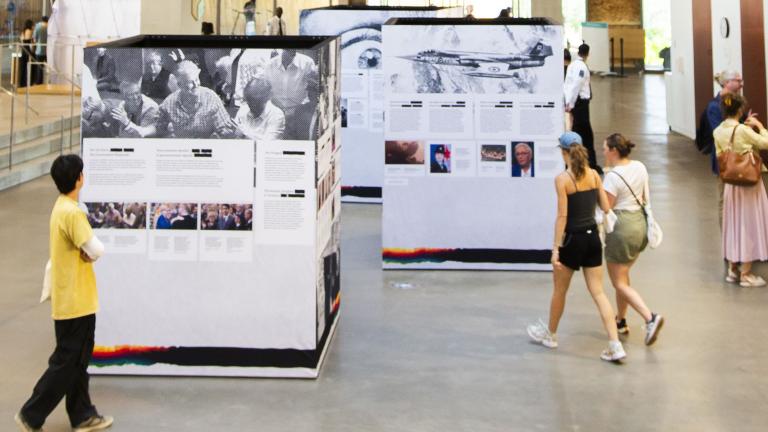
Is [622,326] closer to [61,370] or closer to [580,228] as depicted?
[580,228]

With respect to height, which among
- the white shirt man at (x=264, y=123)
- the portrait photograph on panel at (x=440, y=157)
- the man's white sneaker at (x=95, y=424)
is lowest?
the man's white sneaker at (x=95, y=424)

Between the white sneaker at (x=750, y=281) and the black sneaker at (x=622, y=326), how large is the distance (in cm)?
197

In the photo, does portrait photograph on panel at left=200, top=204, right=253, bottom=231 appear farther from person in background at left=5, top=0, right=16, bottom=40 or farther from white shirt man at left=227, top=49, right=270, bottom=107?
person in background at left=5, top=0, right=16, bottom=40

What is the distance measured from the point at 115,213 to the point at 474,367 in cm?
264

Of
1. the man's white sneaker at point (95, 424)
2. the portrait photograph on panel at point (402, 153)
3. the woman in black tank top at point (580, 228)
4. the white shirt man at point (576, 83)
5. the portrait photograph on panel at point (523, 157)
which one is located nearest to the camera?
the man's white sneaker at point (95, 424)

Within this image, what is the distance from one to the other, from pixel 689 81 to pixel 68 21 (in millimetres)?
13820

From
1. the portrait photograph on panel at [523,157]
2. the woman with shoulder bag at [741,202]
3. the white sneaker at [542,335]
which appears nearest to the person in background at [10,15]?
the portrait photograph on panel at [523,157]

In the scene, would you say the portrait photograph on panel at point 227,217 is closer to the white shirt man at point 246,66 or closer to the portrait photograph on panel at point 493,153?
the white shirt man at point 246,66

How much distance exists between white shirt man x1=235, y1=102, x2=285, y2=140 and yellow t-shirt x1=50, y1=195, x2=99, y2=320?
140 centimetres

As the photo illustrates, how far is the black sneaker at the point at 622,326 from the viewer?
8.17m

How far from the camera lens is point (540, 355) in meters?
7.64

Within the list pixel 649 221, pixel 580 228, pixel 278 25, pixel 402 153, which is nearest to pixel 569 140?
pixel 580 228

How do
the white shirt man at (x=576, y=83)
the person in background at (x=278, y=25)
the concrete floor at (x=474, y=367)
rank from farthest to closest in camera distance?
the person in background at (x=278, y=25) → the white shirt man at (x=576, y=83) → the concrete floor at (x=474, y=367)

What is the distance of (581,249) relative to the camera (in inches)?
291
